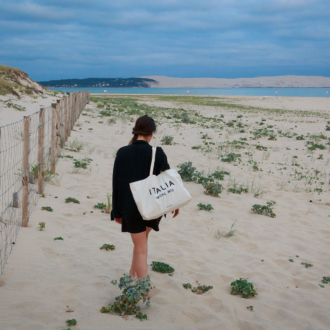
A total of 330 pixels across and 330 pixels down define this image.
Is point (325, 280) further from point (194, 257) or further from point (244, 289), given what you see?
point (194, 257)

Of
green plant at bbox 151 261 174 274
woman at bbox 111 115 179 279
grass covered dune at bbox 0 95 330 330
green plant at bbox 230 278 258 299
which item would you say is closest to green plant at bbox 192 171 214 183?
grass covered dune at bbox 0 95 330 330

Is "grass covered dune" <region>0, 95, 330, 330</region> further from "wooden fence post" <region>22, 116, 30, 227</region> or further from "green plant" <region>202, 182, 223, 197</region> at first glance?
"wooden fence post" <region>22, 116, 30, 227</region>

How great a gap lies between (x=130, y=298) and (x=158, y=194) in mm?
1045

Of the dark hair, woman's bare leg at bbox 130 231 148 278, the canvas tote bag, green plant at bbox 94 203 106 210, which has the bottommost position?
green plant at bbox 94 203 106 210

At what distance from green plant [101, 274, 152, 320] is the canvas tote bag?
0.70 m

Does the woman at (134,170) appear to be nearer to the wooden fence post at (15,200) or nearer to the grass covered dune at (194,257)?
the grass covered dune at (194,257)

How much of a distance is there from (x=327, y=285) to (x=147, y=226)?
258 cm

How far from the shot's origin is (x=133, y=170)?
11.3 ft

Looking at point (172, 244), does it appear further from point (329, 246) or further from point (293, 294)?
point (329, 246)

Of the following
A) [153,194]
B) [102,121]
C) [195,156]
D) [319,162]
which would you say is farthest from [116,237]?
[102,121]

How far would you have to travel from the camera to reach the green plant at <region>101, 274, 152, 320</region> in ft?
11.2

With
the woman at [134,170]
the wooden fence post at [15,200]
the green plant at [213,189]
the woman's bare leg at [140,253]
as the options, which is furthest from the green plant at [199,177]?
the woman at [134,170]

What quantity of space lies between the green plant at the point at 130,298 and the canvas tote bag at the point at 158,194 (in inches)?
27.4

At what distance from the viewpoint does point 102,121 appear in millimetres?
19141
